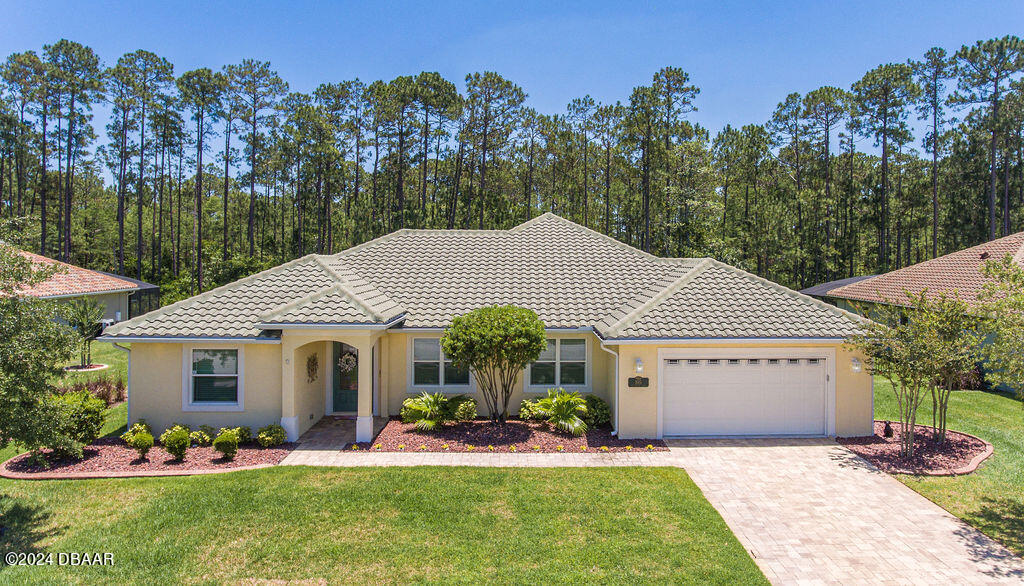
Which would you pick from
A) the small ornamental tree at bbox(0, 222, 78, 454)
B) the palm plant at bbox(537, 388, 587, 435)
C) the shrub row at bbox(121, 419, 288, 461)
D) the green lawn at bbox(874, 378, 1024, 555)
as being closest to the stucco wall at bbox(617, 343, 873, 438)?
the palm plant at bbox(537, 388, 587, 435)

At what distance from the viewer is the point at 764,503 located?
8.38m

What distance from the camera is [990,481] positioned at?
30.8ft

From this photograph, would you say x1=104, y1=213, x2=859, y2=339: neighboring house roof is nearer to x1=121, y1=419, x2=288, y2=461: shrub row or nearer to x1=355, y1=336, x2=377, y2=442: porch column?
x1=355, y1=336, x2=377, y2=442: porch column

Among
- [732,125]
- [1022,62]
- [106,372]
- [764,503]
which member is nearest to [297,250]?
[106,372]

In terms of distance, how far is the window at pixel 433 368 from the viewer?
13.5 m

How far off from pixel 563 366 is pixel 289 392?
6741 millimetres

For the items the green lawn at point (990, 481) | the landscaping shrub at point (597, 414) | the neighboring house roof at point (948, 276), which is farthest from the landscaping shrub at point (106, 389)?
the neighboring house roof at point (948, 276)

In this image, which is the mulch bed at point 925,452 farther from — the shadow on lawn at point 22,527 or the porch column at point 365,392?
the shadow on lawn at point 22,527

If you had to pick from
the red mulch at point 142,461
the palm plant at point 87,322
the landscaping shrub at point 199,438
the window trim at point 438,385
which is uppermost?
the palm plant at point 87,322

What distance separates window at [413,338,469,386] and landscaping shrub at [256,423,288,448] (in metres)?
3.49

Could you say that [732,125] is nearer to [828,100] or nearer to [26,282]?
[828,100]

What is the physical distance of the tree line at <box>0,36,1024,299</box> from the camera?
31.5 m

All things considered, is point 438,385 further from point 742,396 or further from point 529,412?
point 742,396

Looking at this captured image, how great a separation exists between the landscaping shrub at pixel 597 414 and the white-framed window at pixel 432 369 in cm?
331
